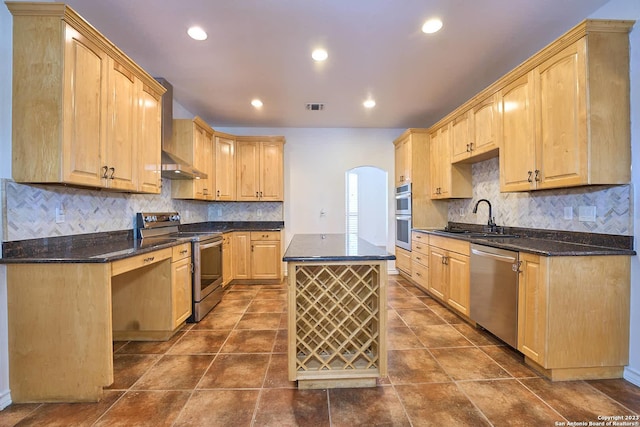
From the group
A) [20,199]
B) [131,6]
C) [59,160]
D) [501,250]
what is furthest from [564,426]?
[131,6]

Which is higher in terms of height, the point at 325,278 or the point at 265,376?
the point at 325,278

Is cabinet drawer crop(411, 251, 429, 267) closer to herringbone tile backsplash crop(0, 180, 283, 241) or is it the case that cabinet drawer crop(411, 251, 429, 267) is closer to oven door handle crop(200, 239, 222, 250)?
oven door handle crop(200, 239, 222, 250)

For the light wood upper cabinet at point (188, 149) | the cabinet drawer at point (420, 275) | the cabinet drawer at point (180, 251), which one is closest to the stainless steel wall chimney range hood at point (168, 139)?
the light wood upper cabinet at point (188, 149)

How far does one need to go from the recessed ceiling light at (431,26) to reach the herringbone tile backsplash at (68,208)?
9.93ft

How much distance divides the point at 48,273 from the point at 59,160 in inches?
26.5

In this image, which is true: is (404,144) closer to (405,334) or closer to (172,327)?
(405,334)

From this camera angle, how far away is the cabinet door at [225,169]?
14.5 ft

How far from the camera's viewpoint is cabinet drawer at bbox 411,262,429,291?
3.74m

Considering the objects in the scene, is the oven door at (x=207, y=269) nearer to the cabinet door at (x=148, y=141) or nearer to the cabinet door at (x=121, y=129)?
the cabinet door at (x=148, y=141)

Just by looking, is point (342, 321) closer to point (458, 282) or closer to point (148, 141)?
point (458, 282)

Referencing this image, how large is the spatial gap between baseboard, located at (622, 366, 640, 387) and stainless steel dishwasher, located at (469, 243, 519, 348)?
2.09ft

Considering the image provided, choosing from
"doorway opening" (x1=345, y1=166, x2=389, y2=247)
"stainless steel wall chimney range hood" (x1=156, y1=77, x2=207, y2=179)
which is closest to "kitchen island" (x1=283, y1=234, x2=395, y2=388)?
"stainless steel wall chimney range hood" (x1=156, y1=77, x2=207, y2=179)

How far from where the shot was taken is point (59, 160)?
1669mm

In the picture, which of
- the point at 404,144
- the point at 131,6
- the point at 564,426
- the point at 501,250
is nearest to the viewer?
the point at 564,426
